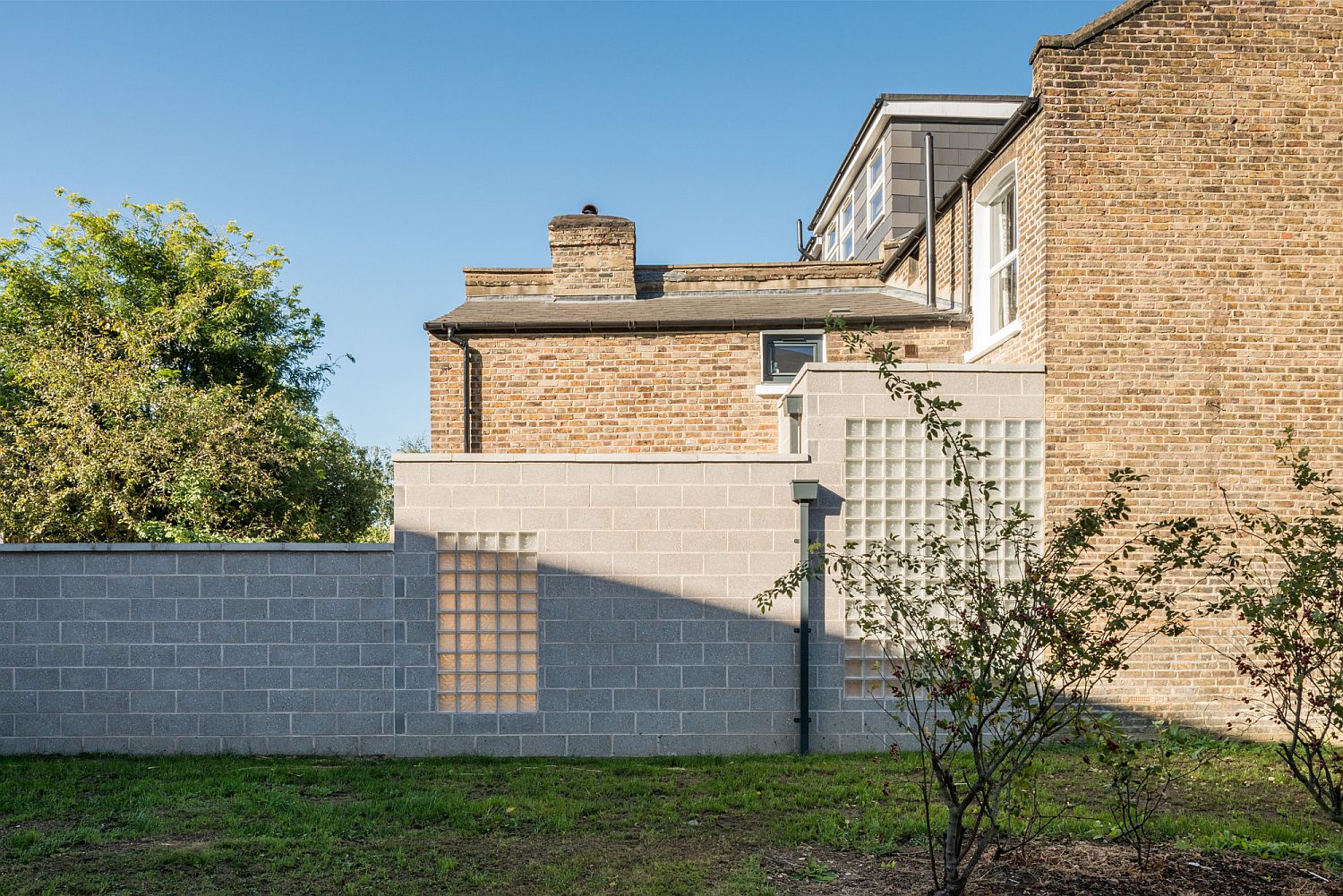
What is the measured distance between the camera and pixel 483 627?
27.9ft

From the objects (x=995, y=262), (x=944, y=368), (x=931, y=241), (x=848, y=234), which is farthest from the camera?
(x=848, y=234)

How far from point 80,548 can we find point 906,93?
16316 millimetres

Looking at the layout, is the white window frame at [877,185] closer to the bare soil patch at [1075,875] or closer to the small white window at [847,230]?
the small white window at [847,230]

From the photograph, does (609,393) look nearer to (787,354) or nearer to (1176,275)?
(787,354)

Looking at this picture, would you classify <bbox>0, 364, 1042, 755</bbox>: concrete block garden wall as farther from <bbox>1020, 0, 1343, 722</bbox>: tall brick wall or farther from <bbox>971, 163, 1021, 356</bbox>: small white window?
<bbox>971, 163, 1021, 356</bbox>: small white window

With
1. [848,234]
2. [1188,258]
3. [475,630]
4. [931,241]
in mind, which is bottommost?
[475,630]

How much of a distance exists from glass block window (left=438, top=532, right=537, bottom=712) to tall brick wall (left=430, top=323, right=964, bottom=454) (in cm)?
395

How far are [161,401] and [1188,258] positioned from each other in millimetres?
14418

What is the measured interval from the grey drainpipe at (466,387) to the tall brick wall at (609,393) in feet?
0.33

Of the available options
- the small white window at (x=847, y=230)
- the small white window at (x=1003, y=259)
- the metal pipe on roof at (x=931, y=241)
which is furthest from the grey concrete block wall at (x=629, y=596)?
the small white window at (x=847, y=230)

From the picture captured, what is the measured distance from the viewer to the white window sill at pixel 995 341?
9.87 metres

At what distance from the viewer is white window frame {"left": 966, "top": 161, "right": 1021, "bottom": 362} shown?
34.4 feet

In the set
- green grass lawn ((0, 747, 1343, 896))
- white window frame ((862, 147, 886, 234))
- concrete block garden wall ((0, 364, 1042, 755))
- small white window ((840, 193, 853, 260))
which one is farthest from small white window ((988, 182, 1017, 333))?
small white window ((840, 193, 853, 260))

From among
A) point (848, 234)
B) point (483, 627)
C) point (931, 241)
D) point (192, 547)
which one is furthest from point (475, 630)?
point (848, 234)
